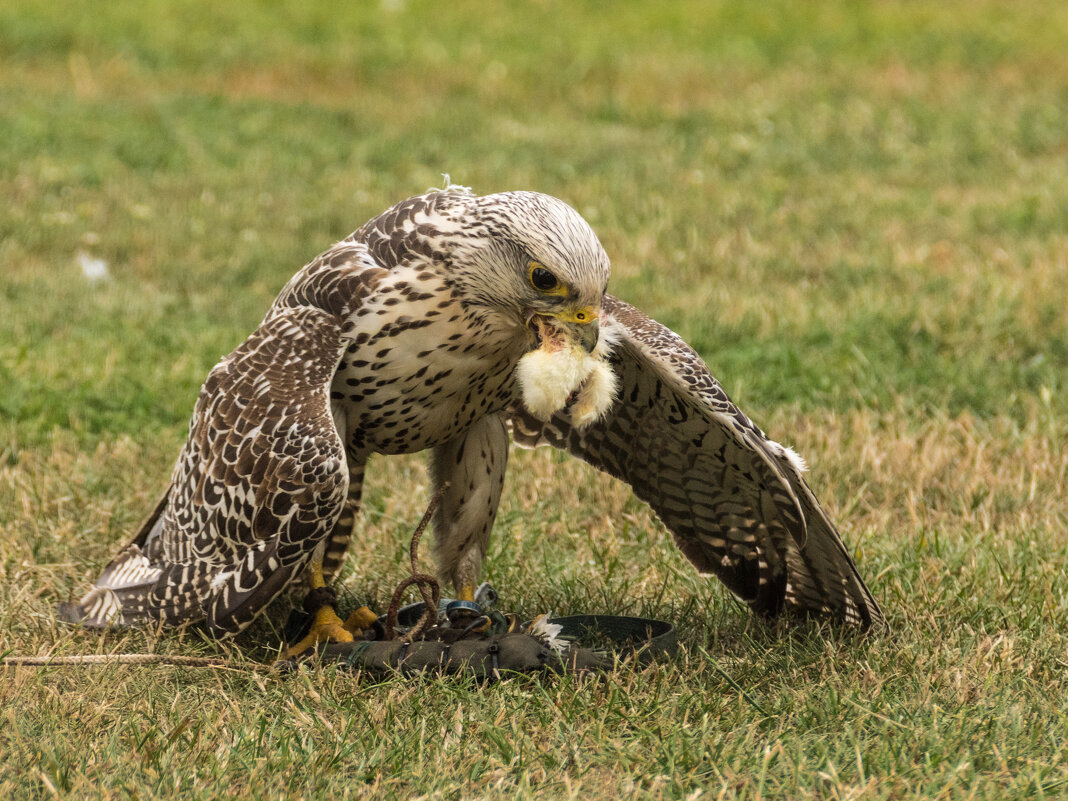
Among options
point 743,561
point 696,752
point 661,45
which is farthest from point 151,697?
point 661,45

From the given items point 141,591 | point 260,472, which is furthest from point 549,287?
point 141,591

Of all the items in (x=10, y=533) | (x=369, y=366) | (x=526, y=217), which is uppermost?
(x=526, y=217)

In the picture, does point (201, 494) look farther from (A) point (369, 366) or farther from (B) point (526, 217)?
(B) point (526, 217)

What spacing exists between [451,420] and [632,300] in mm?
3831

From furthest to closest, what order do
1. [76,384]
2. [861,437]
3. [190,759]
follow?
[76,384] → [861,437] → [190,759]

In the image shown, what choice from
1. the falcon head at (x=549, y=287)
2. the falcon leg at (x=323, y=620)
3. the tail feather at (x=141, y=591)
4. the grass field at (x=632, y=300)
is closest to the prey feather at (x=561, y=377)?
the falcon head at (x=549, y=287)

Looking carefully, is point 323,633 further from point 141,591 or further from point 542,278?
point 542,278

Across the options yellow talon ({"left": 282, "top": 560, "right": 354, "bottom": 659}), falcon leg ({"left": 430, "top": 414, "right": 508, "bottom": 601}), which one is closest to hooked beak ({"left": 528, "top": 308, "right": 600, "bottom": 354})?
falcon leg ({"left": 430, "top": 414, "right": 508, "bottom": 601})

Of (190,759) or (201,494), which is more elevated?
(201,494)

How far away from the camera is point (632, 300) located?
7.65m

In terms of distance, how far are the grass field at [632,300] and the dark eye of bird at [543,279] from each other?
1.04 m

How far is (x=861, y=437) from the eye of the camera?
579cm

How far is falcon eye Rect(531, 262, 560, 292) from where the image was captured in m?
3.56

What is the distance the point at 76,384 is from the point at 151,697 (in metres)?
2.92
